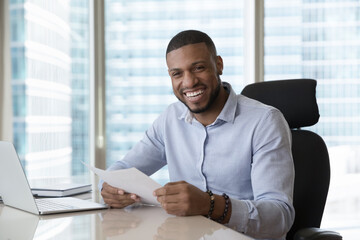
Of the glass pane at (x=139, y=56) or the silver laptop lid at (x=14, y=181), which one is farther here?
the glass pane at (x=139, y=56)

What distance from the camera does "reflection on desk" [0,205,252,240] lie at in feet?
3.49

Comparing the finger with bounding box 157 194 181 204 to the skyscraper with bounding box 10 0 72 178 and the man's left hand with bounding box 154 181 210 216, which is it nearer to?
the man's left hand with bounding box 154 181 210 216

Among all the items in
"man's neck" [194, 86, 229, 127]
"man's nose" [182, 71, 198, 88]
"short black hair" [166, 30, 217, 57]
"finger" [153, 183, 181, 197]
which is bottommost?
"finger" [153, 183, 181, 197]

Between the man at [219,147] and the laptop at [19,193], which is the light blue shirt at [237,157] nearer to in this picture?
the man at [219,147]

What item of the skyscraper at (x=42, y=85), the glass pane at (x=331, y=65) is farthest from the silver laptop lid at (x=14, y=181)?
the glass pane at (x=331, y=65)

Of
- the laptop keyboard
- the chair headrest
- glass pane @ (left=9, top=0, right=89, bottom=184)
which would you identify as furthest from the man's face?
glass pane @ (left=9, top=0, right=89, bottom=184)

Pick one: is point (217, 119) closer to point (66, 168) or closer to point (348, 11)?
point (66, 168)

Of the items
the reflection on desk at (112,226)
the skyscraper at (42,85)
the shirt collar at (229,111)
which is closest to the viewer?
the reflection on desk at (112,226)

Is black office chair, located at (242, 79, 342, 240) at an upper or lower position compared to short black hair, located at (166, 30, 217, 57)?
lower

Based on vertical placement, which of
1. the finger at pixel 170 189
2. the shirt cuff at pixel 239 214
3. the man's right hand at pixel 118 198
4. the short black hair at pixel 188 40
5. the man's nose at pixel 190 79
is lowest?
the shirt cuff at pixel 239 214

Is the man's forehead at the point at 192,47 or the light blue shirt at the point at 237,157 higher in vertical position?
the man's forehead at the point at 192,47

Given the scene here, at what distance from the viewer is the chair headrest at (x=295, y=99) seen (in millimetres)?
1877

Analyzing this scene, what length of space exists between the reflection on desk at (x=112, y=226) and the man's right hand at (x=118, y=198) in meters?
0.03

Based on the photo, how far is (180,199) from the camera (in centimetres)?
126
